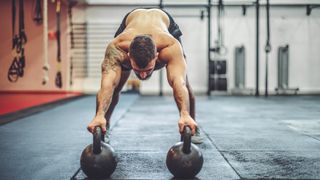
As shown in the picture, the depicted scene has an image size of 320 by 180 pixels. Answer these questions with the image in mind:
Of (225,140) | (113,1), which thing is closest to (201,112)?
(225,140)

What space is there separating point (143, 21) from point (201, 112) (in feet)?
9.27

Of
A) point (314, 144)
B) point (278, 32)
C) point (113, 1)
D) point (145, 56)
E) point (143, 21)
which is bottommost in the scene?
point (314, 144)

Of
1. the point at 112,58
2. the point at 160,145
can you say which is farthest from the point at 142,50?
the point at 160,145

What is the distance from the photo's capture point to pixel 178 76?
2.12 meters

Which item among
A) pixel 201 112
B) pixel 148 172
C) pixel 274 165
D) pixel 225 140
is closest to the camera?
pixel 148 172

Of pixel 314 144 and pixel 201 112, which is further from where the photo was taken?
pixel 201 112

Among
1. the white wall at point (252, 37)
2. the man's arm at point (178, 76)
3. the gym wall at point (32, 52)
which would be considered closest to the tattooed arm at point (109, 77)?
the man's arm at point (178, 76)

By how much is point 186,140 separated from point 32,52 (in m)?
7.66

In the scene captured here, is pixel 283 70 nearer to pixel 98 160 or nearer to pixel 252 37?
pixel 252 37

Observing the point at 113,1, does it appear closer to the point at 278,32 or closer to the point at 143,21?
the point at 278,32

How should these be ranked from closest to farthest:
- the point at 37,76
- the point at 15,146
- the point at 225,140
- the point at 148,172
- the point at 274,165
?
the point at 148,172, the point at 274,165, the point at 15,146, the point at 225,140, the point at 37,76

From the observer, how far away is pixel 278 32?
8914 millimetres

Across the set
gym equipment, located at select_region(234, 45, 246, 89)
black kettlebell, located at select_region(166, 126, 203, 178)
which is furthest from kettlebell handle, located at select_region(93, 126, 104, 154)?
gym equipment, located at select_region(234, 45, 246, 89)

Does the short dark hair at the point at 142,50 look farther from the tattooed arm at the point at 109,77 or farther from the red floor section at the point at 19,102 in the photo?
the red floor section at the point at 19,102
